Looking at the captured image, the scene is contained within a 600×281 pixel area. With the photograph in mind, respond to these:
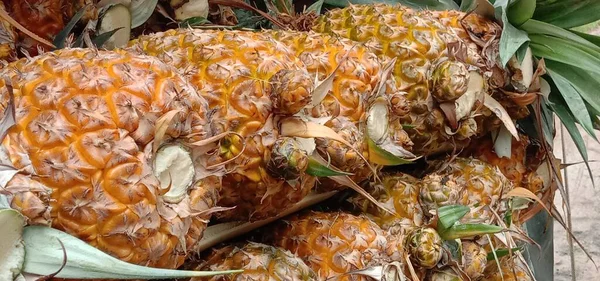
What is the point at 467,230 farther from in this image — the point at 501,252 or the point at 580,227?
the point at 580,227

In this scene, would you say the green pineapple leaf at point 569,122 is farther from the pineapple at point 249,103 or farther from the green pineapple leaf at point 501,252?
the pineapple at point 249,103

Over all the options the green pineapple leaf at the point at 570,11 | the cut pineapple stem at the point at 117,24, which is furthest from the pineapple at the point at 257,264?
the green pineapple leaf at the point at 570,11

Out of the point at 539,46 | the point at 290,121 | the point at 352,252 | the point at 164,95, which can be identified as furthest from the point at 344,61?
the point at 539,46

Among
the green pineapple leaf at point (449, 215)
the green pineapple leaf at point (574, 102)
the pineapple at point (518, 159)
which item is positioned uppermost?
the green pineapple leaf at point (574, 102)

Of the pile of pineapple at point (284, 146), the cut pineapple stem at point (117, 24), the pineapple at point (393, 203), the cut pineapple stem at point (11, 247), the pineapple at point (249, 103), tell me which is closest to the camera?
the cut pineapple stem at point (11, 247)

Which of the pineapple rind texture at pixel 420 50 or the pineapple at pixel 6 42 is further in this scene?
the pineapple rind texture at pixel 420 50

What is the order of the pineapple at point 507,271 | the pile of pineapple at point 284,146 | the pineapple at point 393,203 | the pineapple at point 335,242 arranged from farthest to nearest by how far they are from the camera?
the pineapple at point 507,271
the pineapple at point 393,203
the pineapple at point 335,242
the pile of pineapple at point 284,146

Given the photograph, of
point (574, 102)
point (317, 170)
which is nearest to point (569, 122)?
point (574, 102)
